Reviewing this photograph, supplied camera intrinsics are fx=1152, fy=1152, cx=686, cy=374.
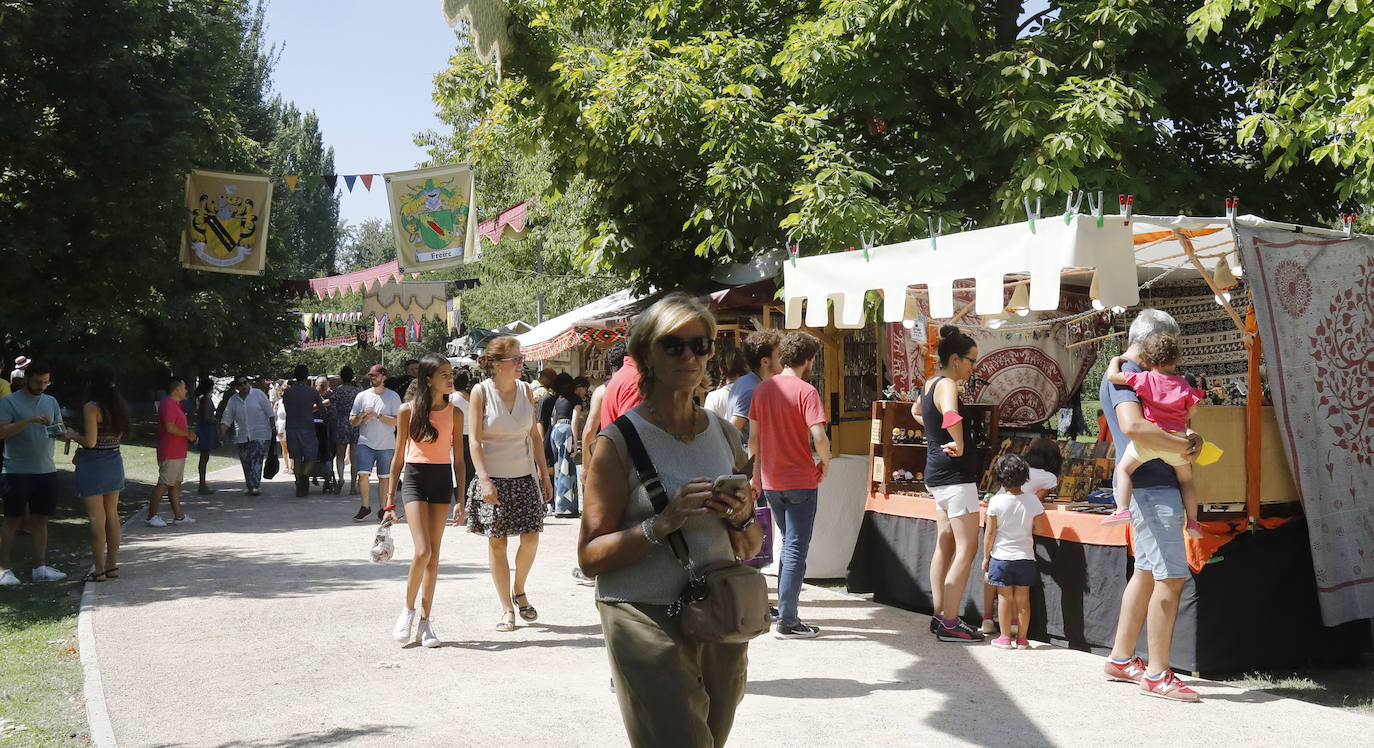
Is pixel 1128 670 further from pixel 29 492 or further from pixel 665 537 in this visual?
pixel 29 492

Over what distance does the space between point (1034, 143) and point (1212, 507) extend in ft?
15.9

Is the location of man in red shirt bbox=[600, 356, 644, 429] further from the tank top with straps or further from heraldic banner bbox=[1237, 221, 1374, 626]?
heraldic banner bbox=[1237, 221, 1374, 626]

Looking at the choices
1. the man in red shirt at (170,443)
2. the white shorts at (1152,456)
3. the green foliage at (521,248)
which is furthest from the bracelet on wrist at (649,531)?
the green foliage at (521,248)

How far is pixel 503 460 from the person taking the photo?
288 inches

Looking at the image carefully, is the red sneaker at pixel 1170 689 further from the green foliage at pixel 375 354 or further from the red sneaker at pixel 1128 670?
the green foliage at pixel 375 354

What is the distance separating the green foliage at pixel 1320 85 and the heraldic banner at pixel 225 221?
11814mm

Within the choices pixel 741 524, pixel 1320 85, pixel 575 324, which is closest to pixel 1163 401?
pixel 741 524

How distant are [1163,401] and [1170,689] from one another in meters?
1.45

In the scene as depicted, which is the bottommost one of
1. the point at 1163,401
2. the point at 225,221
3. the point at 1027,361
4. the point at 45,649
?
the point at 45,649

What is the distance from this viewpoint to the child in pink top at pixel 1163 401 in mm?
5637

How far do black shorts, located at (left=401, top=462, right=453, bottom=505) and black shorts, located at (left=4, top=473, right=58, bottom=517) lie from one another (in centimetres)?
436

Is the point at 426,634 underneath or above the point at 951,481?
underneath

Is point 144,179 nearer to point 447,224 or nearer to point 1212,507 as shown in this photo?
point 447,224

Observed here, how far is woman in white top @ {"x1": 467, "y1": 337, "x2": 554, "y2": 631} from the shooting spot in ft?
23.6
